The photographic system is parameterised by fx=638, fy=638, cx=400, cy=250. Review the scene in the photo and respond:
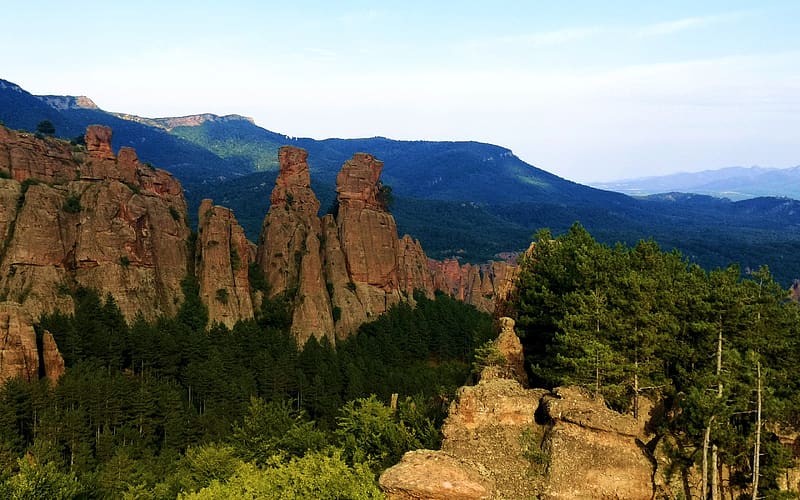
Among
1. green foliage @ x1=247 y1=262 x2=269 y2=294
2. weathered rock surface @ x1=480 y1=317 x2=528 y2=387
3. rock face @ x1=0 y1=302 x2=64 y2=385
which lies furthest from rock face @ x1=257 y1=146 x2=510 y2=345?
weathered rock surface @ x1=480 y1=317 x2=528 y2=387

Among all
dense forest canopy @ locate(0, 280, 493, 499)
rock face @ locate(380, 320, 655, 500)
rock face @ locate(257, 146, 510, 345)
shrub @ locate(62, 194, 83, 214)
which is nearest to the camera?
rock face @ locate(380, 320, 655, 500)

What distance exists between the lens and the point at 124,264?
2859 inches

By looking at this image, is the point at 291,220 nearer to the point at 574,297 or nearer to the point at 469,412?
the point at 574,297

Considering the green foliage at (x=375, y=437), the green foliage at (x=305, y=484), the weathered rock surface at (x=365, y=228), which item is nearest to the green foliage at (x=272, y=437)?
the green foliage at (x=375, y=437)

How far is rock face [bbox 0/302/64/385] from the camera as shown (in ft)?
172

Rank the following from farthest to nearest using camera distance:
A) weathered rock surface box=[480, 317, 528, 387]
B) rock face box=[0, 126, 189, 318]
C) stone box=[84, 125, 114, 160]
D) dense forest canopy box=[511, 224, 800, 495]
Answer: stone box=[84, 125, 114, 160], rock face box=[0, 126, 189, 318], weathered rock surface box=[480, 317, 528, 387], dense forest canopy box=[511, 224, 800, 495]

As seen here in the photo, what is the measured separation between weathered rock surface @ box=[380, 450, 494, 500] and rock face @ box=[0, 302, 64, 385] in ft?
136

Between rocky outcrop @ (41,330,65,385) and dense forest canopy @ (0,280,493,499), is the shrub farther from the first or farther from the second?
→ rocky outcrop @ (41,330,65,385)

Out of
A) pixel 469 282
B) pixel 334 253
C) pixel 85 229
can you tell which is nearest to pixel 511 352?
pixel 334 253

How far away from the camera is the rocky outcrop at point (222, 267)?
77000 millimetres

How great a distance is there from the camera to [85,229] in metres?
71.2

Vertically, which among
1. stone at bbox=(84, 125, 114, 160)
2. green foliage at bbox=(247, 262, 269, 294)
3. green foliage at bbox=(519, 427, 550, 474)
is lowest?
green foliage at bbox=(247, 262, 269, 294)

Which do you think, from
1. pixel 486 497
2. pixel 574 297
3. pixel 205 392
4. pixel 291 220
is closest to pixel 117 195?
pixel 291 220

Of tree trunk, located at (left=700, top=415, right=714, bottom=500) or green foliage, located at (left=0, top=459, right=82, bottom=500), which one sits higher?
tree trunk, located at (left=700, top=415, right=714, bottom=500)
